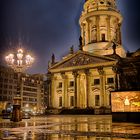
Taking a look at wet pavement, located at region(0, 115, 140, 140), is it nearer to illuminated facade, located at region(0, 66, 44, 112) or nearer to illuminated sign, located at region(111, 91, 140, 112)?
illuminated sign, located at region(111, 91, 140, 112)

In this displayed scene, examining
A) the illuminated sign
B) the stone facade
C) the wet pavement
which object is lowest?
the wet pavement

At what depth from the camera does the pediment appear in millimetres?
54469

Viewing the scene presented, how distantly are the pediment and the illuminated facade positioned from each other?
27.2 meters

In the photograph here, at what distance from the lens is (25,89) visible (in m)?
102

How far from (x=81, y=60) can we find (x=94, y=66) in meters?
3.81

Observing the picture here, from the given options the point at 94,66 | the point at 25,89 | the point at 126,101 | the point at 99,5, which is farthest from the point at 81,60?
the point at 25,89

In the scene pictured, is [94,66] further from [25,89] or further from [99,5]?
[25,89]

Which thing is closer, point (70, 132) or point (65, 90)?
point (70, 132)

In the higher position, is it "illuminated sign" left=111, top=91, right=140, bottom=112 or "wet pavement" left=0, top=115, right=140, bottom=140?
"illuminated sign" left=111, top=91, right=140, bottom=112

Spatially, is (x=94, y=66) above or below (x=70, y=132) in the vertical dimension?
above

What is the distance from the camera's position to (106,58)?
5334cm

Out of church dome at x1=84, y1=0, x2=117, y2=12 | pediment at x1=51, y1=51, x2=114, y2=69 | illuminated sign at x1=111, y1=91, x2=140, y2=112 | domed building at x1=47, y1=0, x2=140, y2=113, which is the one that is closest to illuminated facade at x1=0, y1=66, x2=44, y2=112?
domed building at x1=47, y1=0, x2=140, y2=113

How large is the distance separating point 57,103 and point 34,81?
49913mm

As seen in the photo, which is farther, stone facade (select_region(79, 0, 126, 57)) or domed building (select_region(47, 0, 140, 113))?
stone facade (select_region(79, 0, 126, 57))
